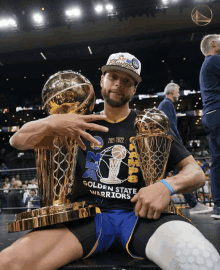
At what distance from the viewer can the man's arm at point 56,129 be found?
65cm

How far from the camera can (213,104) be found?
70.9 inches

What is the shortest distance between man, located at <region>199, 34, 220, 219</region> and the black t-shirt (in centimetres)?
102

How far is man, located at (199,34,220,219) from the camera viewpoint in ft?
5.71

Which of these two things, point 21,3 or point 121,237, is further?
point 21,3

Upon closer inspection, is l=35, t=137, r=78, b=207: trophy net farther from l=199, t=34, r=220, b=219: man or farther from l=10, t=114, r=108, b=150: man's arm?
l=199, t=34, r=220, b=219: man

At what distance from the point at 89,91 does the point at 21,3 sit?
7.73 metres

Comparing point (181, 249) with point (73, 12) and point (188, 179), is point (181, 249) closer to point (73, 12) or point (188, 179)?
point (188, 179)

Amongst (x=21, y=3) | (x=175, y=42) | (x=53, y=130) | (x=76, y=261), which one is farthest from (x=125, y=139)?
(x=175, y=42)

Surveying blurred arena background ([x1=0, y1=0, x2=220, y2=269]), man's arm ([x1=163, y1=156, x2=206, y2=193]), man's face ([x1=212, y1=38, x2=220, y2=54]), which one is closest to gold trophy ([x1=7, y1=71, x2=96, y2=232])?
man's arm ([x1=163, y1=156, x2=206, y2=193])

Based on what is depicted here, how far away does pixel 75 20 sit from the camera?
768 centimetres

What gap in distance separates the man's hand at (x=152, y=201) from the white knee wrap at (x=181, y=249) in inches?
1.6

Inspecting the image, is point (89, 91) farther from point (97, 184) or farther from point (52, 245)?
point (52, 245)

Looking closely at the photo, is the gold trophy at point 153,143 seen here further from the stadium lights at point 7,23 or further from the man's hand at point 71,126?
the stadium lights at point 7,23

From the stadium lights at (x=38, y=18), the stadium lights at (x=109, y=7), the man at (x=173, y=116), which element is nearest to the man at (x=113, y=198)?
the man at (x=173, y=116)
